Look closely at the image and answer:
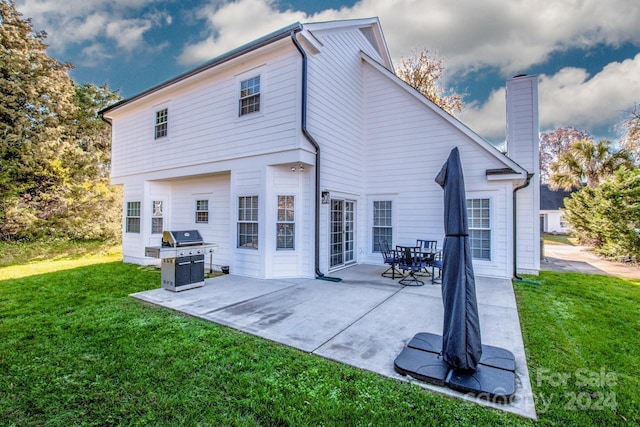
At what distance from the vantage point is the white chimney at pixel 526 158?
8156 mm

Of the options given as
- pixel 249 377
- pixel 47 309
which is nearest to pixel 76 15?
pixel 47 309

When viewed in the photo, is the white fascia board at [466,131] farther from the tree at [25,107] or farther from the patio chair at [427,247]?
the tree at [25,107]

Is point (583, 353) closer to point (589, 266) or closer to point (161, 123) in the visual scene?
point (589, 266)

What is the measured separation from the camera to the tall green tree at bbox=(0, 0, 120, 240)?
12.9 m

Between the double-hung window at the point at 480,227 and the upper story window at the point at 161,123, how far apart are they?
9.49 metres

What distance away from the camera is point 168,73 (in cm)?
1227

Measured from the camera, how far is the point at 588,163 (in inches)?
677

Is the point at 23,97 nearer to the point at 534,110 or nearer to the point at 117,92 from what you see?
the point at 117,92

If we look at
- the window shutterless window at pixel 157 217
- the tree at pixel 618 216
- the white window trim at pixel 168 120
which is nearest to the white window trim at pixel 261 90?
the white window trim at pixel 168 120

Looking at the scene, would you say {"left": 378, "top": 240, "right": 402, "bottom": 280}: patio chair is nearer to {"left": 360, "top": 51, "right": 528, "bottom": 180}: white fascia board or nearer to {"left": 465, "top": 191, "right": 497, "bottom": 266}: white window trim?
{"left": 465, "top": 191, "right": 497, "bottom": 266}: white window trim

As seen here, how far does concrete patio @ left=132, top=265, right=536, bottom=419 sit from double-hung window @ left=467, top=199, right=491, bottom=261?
0.81 metres

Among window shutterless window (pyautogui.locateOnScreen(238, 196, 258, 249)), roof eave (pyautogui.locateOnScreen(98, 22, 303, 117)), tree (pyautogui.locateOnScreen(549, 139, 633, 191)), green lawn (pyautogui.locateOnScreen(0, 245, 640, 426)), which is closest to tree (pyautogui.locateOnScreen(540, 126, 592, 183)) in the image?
tree (pyautogui.locateOnScreen(549, 139, 633, 191))

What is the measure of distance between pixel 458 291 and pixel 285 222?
5.14m

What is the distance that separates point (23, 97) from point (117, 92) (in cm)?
554
